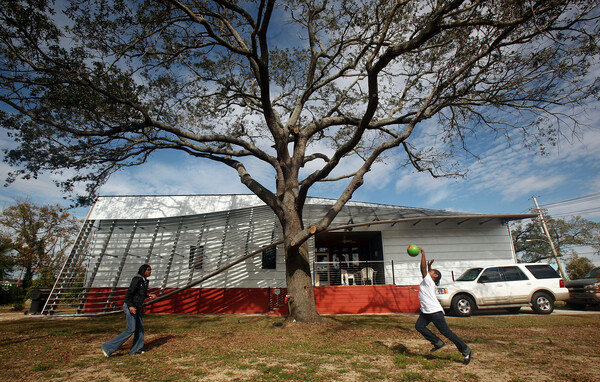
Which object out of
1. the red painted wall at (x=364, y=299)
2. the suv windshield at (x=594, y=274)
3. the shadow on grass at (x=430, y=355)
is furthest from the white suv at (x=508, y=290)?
the shadow on grass at (x=430, y=355)

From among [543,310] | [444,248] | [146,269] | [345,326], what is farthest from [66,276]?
[543,310]

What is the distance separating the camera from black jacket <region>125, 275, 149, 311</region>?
228 inches

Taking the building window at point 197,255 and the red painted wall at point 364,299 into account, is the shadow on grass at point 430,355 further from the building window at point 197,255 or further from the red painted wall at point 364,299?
the building window at point 197,255

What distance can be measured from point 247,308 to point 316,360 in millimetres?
8734

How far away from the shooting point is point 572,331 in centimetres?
717

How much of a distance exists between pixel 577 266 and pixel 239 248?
3512 centimetres

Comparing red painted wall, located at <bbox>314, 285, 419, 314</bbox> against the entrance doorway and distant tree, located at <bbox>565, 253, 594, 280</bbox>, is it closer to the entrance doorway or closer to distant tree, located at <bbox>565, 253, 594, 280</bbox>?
the entrance doorway

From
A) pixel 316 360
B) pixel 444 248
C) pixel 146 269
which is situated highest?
pixel 444 248

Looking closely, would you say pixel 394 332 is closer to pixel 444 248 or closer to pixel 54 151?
pixel 444 248

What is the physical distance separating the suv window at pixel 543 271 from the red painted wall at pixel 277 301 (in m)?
4.23

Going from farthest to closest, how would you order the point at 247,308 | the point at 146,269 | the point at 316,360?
the point at 247,308, the point at 146,269, the point at 316,360

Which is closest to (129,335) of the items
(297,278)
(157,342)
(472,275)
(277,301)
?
(157,342)

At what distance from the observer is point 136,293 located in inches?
233

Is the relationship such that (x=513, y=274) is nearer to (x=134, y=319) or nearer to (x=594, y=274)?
(x=594, y=274)
